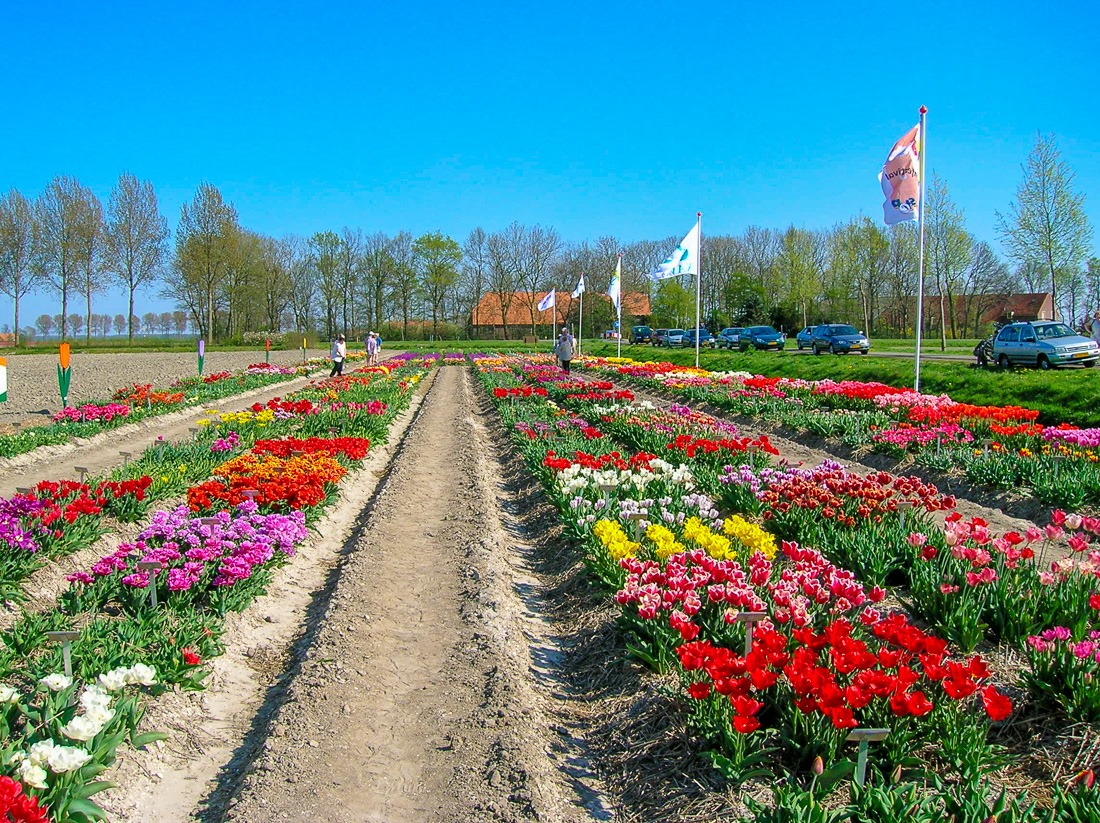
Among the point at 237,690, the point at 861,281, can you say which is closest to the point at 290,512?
the point at 237,690

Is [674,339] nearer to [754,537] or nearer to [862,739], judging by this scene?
[754,537]

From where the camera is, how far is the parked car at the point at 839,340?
36156 mm

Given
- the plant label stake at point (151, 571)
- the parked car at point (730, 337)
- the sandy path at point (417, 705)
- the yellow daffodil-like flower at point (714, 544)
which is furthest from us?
the parked car at point (730, 337)

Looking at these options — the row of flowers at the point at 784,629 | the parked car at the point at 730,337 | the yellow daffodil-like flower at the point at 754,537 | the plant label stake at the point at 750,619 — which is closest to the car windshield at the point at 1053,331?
the row of flowers at the point at 784,629

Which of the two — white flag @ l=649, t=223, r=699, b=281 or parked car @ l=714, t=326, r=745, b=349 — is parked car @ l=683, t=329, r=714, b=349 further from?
white flag @ l=649, t=223, r=699, b=281

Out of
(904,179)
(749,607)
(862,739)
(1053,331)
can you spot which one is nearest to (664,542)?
(749,607)

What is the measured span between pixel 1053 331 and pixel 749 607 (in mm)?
21466

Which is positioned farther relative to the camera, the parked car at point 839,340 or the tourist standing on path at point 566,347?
the parked car at point 839,340

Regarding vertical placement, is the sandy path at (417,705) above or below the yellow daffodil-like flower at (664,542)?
below

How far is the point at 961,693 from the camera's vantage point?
293 cm

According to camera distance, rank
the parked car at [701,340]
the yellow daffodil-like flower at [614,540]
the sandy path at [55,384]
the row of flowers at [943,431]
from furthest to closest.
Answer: the parked car at [701,340] < the sandy path at [55,384] < the row of flowers at [943,431] < the yellow daffodil-like flower at [614,540]

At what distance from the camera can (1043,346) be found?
66.7ft

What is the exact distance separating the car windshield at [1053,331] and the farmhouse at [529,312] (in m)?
53.9

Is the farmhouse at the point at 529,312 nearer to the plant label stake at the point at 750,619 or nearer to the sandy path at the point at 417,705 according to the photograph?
the sandy path at the point at 417,705
